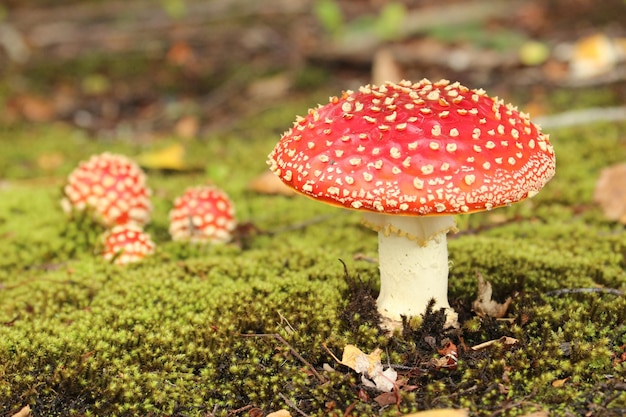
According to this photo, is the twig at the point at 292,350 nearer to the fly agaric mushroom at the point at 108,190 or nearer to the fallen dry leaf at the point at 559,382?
the fallen dry leaf at the point at 559,382

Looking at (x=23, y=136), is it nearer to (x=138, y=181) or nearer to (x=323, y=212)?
(x=138, y=181)

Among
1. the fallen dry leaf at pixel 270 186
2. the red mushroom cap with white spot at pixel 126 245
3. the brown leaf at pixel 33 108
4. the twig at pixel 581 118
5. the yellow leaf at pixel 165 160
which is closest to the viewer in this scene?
the red mushroom cap with white spot at pixel 126 245

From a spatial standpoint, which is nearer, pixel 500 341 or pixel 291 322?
pixel 500 341

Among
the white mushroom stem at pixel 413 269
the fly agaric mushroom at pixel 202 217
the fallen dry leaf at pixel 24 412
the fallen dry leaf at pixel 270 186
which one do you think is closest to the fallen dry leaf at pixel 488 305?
the white mushroom stem at pixel 413 269

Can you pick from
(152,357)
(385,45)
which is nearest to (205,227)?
(152,357)

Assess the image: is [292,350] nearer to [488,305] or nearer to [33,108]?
[488,305]

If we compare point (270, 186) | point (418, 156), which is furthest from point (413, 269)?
point (270, 186)
